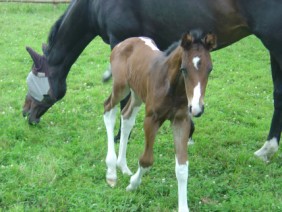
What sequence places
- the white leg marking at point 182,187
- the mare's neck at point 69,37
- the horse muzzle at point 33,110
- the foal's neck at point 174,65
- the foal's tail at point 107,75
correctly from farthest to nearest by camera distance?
the horse muzzle at point 33,110, the mare's neck at point 69,37, the foal's tail at point 107,75, the white leg marking at point 182,187, the foal's neck at point 174,65

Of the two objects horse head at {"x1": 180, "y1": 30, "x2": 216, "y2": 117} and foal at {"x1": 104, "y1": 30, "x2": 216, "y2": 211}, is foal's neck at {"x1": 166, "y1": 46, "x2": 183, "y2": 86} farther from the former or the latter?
horse head at {"x1": 180, "y1": 30, "x2": 216, "y2": 117}

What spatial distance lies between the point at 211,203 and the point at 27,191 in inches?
64.5

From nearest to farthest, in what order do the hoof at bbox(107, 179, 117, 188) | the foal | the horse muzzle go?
1. the foal
2. the hoof at bbox(107, 179, 117, 188)
3. the horse muzzle

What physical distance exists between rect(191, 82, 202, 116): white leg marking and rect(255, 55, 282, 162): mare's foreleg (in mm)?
2190

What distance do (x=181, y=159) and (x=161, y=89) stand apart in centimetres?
60

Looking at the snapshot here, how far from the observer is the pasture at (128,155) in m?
3.85

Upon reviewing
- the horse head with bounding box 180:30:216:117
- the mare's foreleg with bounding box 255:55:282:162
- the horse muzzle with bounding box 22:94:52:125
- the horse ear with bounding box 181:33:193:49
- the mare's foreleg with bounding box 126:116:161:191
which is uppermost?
the horse ear with bounding box 181:33:193:49

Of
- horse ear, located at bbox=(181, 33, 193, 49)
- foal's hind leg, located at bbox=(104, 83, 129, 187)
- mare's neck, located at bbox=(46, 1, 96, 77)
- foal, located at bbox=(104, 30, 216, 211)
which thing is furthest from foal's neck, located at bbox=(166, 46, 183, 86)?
mare's neck, located at bbox=(46, 1, 96, 77)

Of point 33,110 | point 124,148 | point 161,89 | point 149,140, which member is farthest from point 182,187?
point 33,110

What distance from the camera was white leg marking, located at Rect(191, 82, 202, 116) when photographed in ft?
9.43

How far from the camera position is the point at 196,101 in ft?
9.59

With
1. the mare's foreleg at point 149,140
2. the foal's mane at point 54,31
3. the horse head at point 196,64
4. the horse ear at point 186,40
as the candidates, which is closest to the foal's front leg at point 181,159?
the mare's foreleg at point 149,140

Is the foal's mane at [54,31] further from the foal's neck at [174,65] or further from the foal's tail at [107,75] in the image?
the foal's neck at [174,65]

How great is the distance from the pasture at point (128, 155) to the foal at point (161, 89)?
30 cm
